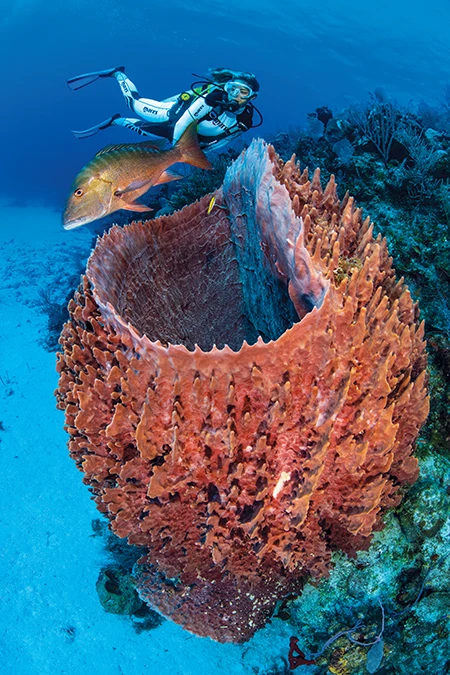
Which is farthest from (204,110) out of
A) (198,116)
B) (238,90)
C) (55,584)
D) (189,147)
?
(55,584)

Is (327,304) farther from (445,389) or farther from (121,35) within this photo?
(121,35)

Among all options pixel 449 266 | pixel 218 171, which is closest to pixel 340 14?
pixel 218 171

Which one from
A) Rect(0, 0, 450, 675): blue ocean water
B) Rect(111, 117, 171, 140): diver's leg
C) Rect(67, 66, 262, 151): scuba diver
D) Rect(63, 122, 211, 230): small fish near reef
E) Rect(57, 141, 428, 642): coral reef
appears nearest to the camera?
Rect(57, 141, 428, 642): coral reef

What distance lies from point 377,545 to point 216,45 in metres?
72.5

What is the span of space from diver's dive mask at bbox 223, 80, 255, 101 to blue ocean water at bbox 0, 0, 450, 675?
5634 mm

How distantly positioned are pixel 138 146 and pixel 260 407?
232 cm

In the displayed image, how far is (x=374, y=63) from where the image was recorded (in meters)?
52.3

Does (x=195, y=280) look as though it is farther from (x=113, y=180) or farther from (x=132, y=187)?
(x=113, y=180)

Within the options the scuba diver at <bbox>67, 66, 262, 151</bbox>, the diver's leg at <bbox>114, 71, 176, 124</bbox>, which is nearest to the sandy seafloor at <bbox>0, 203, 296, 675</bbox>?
the scuba diver at <bbox>67, 66, 262, 151</bbox>

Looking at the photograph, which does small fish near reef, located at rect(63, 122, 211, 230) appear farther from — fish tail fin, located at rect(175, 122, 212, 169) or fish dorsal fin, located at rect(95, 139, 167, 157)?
fish tail fin, located at rect(175, 122, 212, 169)

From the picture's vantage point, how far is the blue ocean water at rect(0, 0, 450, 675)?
3.89 metres

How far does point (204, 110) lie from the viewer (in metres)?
6.09

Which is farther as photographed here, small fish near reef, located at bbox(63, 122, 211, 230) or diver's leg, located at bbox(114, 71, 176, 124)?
diver's leg, located at bbox(114, 71, 176, 124)

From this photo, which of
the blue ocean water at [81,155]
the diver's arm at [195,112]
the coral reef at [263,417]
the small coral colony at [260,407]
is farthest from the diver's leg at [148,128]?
the coral reef at [263,417]
